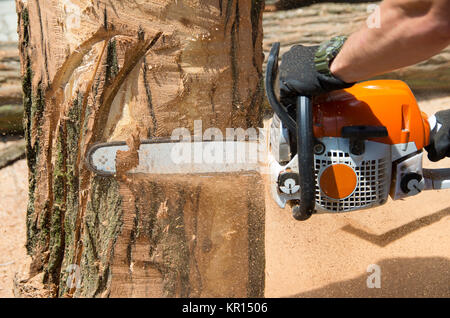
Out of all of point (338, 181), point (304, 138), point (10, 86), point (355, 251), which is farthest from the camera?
point (10, 86)

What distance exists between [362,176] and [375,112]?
22 centimetres

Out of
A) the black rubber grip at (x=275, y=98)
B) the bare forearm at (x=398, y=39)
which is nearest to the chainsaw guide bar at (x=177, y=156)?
the black rubber grip at (x=275, y=98)

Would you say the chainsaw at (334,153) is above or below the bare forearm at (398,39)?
below

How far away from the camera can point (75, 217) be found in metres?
1.67

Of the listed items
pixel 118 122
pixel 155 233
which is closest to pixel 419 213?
pixel 155 233

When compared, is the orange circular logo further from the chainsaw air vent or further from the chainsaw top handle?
the chainsaw top handle

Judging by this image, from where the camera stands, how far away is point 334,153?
4.72ft

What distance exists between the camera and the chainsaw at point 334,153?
55.7 inches

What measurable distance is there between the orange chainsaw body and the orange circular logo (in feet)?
0.38

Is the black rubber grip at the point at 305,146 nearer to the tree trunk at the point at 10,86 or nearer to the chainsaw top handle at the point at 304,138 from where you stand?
the chainsaw top handle at the point at 304,138

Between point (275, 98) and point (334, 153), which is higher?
point (275, 98)

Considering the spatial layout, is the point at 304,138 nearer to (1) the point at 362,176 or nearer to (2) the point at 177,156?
(1) the point at 362,176

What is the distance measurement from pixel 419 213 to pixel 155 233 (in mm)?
1753

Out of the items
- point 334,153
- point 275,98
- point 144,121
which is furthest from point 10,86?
point 334,153
